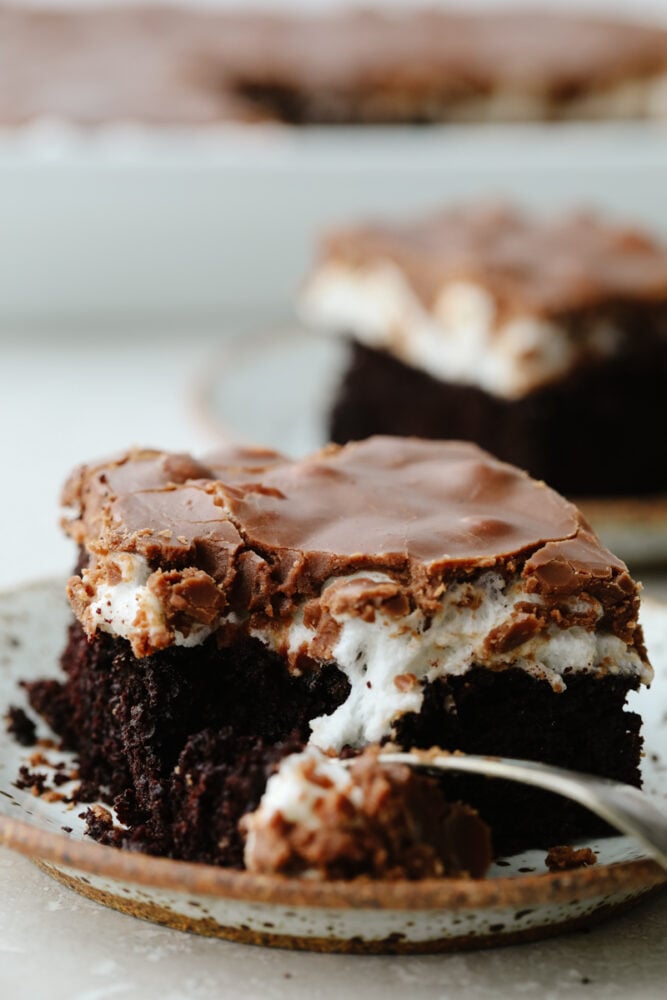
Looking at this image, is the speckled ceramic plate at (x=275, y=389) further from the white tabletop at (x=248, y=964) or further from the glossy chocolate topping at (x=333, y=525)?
the white tabletop at (x=248, y=964)

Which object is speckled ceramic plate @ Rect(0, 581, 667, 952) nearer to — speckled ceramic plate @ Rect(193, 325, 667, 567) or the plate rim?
the plate rim

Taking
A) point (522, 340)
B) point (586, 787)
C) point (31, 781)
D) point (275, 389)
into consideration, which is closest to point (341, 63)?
point (275, 389)

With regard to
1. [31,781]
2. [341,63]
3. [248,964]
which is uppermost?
[341,63]

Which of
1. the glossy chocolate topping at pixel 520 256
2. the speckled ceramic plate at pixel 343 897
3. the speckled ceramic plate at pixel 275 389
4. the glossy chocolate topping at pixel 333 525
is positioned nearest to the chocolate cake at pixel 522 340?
the glossy chocolate topping at pixel 520 256

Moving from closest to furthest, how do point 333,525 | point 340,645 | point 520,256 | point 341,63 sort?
point 340,645 → point 333,525 → point 520,256 → point 341,63

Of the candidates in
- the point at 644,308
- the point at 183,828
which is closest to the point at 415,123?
the point at 644,308

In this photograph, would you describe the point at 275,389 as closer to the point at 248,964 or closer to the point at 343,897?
the point at 248,964

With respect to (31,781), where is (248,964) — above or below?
below
